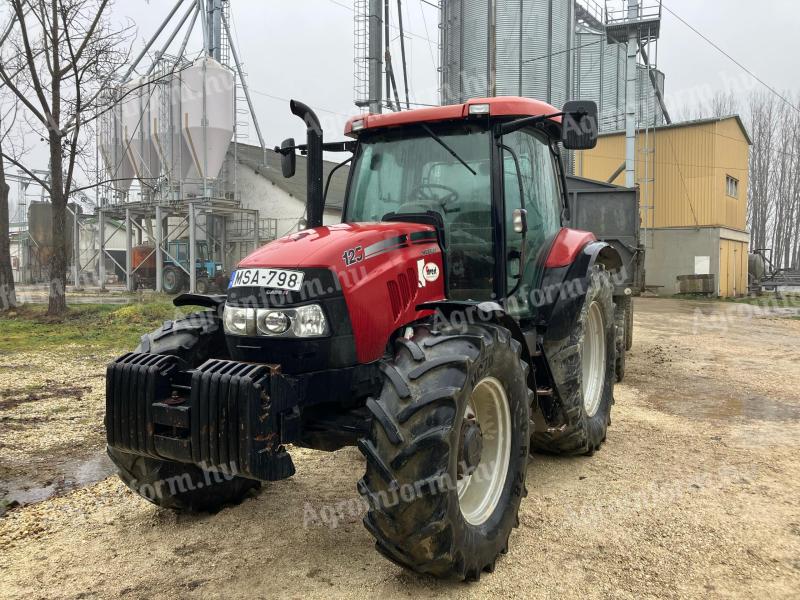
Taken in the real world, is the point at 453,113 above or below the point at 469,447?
above

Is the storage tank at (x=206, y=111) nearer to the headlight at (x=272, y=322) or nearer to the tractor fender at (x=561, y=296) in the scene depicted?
the tractor fender at (x=561, y=296)

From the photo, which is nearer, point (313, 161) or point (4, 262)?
point (313, 161)

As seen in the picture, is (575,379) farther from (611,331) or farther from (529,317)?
(611,331)

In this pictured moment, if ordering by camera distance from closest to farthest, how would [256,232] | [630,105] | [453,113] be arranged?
1. [453,113]
2. [630,105]
3. [256,232]

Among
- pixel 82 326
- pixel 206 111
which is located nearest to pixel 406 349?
pixel 82 326

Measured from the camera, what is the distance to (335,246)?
3.23 metres

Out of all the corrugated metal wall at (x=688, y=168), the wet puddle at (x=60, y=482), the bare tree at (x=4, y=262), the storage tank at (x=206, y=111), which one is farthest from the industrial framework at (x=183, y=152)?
the wet puddle at (x=60, y=482)

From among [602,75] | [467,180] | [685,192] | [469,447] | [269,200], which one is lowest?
[469,447]

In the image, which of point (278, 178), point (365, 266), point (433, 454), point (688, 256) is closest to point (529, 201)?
point (365, 266)

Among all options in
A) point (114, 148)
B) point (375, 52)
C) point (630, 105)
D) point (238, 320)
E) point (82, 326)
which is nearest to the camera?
point (238, 320)

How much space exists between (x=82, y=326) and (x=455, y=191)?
33.1 feet

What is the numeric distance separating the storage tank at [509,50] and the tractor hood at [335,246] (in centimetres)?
2067

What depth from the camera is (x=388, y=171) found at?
166 inches

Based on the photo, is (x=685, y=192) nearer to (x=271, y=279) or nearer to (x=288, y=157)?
(x=288, y=157)
